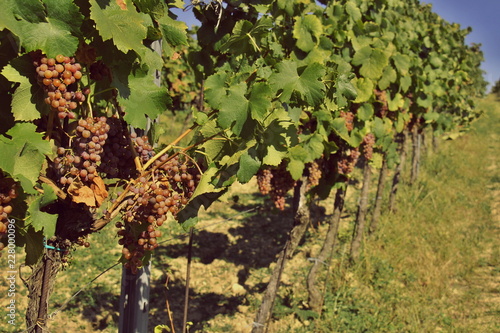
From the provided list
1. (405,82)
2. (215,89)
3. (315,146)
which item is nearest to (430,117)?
(405,82)

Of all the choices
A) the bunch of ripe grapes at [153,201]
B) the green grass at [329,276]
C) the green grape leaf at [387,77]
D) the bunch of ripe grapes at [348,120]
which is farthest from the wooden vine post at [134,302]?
the green grape leaf at [387,77]

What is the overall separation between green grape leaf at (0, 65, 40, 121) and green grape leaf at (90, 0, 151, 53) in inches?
13.7

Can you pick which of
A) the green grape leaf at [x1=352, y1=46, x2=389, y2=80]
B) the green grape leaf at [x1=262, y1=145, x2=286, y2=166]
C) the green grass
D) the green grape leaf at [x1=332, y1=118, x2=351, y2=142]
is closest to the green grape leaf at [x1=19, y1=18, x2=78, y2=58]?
the green grape leaf at [x1=262, y1=145, x2=286, y2=166]

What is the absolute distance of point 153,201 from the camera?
69.8 inches

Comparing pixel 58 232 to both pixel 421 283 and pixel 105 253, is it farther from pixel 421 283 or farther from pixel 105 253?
pixel 421 283

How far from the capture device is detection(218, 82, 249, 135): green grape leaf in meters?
1.77

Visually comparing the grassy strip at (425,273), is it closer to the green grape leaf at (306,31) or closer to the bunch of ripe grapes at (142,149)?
the green grape leaf at (306,31)

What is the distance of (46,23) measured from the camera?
1.36m

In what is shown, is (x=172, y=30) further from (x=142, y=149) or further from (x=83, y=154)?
(x=83, y=154)

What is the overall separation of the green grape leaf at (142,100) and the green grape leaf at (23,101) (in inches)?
12.8

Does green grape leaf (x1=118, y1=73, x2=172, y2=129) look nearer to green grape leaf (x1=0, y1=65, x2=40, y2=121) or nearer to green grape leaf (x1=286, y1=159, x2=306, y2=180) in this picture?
green grape leaf (x1=0, y1=65, x2=40, y2=121)

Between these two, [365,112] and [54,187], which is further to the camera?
[365,112]

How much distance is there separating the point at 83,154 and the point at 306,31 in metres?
2.25

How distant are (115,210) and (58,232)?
247 millimetres
